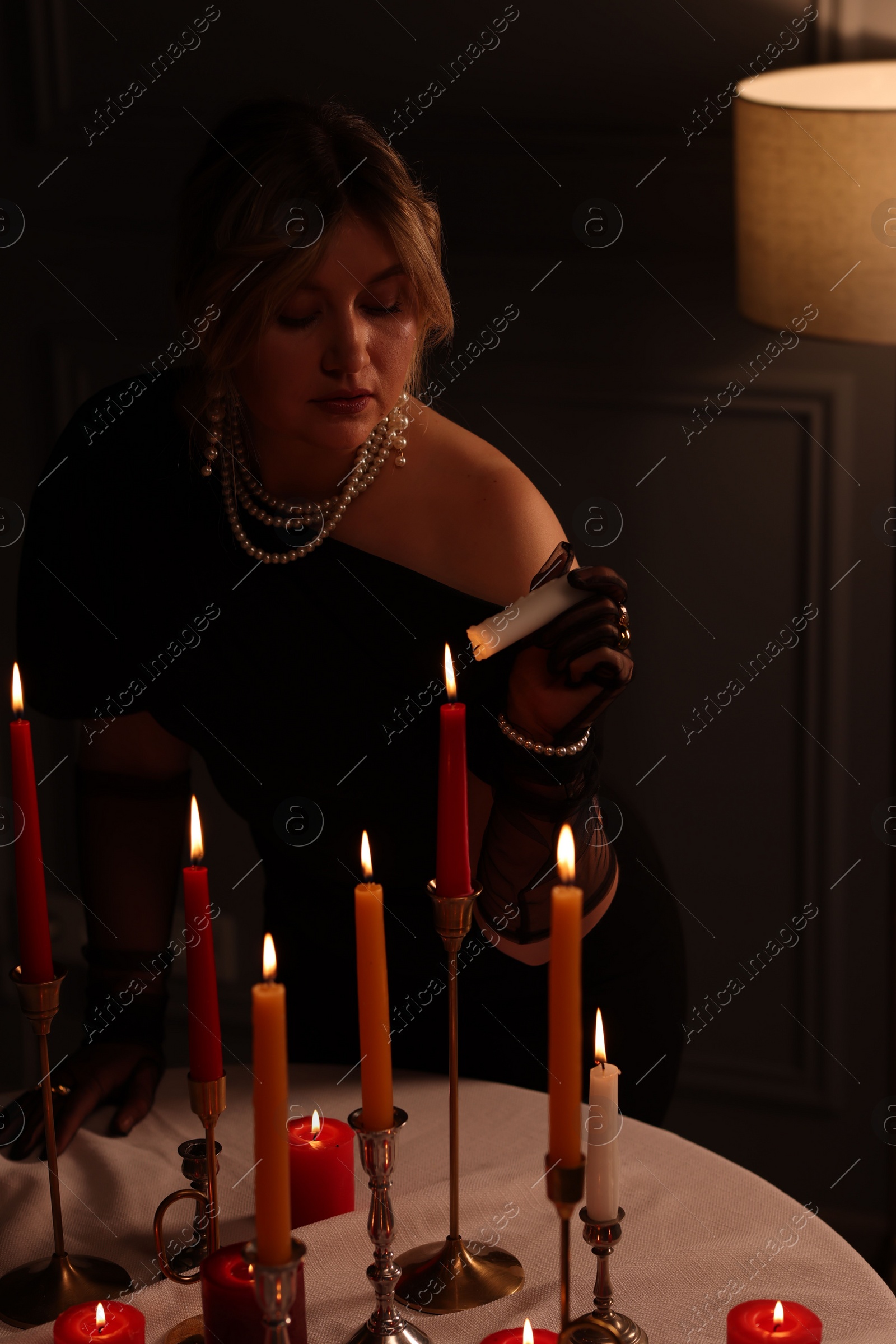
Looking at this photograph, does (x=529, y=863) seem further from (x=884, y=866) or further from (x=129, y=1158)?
(x=884, y=866)

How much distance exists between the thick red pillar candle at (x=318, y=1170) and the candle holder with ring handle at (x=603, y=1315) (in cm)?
24

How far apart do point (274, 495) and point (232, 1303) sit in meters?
0.79

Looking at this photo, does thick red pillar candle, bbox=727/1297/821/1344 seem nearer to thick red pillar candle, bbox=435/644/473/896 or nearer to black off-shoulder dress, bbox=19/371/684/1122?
thick red pillar candle, bbox=435/644/473/896

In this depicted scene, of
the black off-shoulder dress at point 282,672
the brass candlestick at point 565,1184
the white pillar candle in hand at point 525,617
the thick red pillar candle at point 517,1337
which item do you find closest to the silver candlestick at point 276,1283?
the brass candlestick at point 565,1184

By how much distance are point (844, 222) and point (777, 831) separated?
0.76 m

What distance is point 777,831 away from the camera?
161 centimetres

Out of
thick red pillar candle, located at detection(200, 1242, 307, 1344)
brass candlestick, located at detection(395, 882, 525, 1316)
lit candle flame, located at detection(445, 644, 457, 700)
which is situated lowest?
thick red pillar candle, located at detection(200, 1242, 307, 1344)

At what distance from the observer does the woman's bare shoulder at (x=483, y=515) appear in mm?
1217

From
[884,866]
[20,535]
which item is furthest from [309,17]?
[884,866]

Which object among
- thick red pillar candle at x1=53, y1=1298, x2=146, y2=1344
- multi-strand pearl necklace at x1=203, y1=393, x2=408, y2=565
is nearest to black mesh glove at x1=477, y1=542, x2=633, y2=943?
multi-strand pearl necklace at x1=203, y1=393, x2=408, y2=565

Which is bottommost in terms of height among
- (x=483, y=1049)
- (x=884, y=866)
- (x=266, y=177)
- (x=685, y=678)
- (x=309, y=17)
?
(x=483, y=1049)

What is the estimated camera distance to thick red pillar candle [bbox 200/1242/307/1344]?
698mm

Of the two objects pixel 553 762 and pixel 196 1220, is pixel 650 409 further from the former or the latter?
pixel 196 1220

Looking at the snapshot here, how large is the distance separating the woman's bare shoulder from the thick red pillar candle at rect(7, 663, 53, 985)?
53cm
